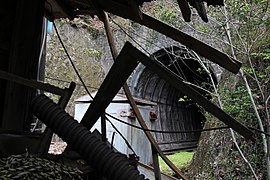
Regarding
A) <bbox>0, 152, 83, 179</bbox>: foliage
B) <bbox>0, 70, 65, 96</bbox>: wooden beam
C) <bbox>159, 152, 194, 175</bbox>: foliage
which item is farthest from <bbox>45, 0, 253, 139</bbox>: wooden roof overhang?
<bbox>159, 152, 194, 175</bbox>: foliage

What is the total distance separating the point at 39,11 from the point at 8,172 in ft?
7.04

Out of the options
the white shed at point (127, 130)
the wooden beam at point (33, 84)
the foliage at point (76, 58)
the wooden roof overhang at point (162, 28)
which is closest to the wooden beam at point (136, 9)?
the wooden roof overhang at point (162, 28)

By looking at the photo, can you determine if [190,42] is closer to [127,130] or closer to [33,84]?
[33,84]

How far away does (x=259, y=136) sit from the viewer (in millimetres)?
5996

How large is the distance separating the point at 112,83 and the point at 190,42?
669mm

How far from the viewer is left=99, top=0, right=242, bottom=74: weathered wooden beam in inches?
83.7

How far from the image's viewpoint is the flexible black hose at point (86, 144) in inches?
76.8

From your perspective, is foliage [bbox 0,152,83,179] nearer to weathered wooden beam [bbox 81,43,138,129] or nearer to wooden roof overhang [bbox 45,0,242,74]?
weathered wooden beam [bbox 81,43,138,129]

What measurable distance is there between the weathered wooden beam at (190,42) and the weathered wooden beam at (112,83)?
0.32 m

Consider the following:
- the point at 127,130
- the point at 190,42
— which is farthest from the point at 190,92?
the point at 127,130

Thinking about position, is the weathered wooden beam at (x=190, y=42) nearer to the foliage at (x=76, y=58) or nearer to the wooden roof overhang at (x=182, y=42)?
the wooden roof overhang at (x=182, y=42)

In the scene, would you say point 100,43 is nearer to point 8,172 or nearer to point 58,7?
point 58,7

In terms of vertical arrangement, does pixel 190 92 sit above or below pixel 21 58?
below

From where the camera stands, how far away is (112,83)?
2361 mm
